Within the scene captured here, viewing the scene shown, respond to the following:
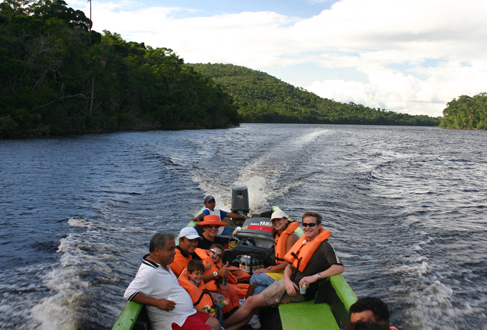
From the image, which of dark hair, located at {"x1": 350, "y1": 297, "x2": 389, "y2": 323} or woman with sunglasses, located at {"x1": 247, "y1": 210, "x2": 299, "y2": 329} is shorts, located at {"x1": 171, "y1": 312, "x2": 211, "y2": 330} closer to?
woman with sunglasses, located at {"x1": 247, "y1": 210, "x2": 299, "y2": 329}

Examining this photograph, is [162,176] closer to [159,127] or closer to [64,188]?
[64,188]

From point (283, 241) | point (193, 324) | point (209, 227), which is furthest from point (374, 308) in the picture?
point (209, 227)

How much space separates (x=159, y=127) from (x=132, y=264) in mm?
49714

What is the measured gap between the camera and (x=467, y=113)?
10444cm

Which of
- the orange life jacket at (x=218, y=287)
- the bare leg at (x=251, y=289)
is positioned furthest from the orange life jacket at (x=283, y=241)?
the orange life jacket at (x=218, y=287)

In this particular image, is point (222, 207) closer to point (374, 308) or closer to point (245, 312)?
point (245, 312)

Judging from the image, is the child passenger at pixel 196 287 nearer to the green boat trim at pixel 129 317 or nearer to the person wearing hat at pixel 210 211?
the green boat trim at pixel 129 317

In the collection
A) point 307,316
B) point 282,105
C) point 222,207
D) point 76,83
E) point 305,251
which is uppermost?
point 282,105

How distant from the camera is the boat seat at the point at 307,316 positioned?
366 centimetres

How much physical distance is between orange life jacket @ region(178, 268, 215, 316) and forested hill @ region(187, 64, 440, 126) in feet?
358

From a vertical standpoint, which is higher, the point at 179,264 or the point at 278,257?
the point at 179,264

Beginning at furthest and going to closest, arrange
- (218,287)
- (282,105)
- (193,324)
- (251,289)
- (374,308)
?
(282,105) < (251,289) < (218,287) < (193,324) < (374,308)

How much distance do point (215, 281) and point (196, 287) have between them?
47cm

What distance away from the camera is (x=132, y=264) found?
664 cm
